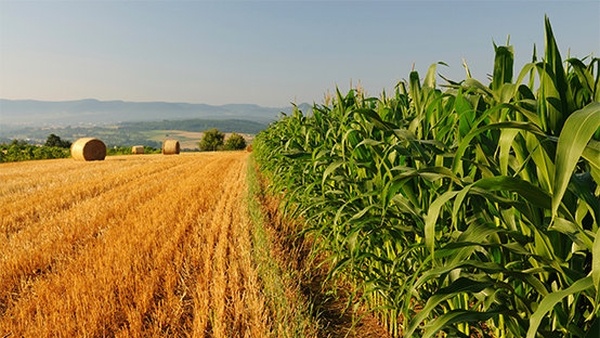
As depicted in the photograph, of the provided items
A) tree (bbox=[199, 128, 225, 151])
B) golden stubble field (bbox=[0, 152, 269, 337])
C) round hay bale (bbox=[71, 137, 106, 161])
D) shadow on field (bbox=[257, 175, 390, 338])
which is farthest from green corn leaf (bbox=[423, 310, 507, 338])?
tree (bbox=[199, 128, 225, 151])

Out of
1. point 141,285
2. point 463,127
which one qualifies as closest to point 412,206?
point 463,127

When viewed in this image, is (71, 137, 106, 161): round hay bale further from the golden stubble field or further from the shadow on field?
the shadow on field

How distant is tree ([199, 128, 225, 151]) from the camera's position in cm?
6278

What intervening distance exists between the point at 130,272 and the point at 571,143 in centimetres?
375

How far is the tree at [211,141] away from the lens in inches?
2472

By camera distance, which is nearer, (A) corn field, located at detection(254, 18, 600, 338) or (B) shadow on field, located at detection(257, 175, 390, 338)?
(A) corn field, located at detection(254, 18, 600, 338)

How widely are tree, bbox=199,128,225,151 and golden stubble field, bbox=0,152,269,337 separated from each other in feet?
184

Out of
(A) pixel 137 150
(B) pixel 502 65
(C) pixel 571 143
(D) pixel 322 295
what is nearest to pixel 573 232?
(C) pixel 571 143

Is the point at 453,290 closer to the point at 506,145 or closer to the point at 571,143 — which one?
the point at 506,145

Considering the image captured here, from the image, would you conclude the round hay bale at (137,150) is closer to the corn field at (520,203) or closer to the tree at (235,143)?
the tree at (235,143)

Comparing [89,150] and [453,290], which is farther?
[89,150]

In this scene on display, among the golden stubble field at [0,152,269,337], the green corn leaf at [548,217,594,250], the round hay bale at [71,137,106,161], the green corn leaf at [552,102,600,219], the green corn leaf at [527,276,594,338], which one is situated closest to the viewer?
the green corn leaf at [552,102,600,219]

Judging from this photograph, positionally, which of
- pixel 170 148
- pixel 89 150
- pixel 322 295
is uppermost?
pixel 322 295

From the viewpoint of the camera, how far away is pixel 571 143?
88 centimetres
